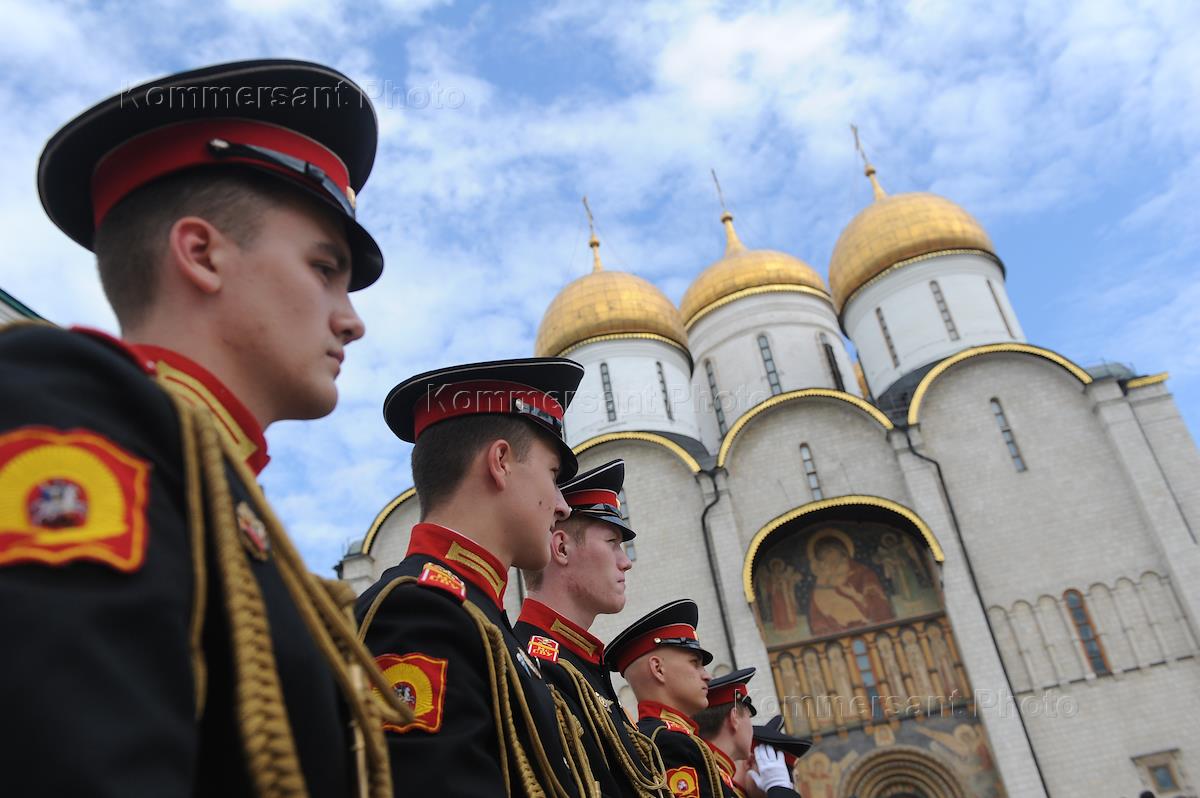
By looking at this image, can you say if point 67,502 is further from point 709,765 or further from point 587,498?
point 709,765

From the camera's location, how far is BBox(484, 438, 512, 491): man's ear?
250 cm

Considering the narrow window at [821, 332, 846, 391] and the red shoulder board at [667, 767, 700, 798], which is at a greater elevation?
the narrow window at [821, 332, 846, 391]

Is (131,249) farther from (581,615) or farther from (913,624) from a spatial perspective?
(913,624)

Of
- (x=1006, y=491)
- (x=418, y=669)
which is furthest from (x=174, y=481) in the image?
(x=1006, y=491)

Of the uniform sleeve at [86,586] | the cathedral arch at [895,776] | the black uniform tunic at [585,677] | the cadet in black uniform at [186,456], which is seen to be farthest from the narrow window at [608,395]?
the uniform sleeve at [86,586]

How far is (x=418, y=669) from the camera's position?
6.02 feet

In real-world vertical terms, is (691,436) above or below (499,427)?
above

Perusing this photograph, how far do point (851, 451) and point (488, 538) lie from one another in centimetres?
1405

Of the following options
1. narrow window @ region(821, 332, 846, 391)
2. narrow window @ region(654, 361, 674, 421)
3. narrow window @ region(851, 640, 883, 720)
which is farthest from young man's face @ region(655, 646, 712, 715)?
narrow window @ region(821, 332, 846, 391)

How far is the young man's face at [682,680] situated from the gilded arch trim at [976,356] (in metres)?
11.8

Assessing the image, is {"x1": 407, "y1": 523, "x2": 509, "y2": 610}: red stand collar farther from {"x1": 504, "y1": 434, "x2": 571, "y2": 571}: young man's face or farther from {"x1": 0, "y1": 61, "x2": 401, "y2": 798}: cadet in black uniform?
{"x1": 0, "y1": 61, "x2": 401, "y2": 798}: cadet in black uniform

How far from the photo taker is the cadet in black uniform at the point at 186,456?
732mm

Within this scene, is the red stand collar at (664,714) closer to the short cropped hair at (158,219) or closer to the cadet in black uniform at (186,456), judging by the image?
the cadet in black uniform at (186,456)

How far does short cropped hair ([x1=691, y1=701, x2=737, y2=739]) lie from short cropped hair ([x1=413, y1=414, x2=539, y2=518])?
3331mm
